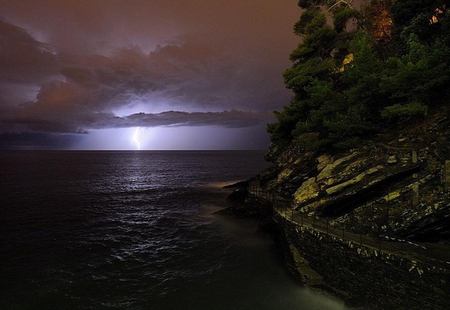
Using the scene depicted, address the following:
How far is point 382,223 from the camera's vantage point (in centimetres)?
1403

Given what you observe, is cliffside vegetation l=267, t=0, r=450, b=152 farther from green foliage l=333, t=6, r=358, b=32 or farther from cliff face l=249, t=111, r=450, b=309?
cliff face l=249, t=111, r=450, b=309

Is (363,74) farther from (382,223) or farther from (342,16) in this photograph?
(342,16)

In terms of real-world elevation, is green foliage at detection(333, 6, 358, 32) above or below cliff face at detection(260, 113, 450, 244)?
above

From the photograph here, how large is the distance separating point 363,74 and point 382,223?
1157 centimetres

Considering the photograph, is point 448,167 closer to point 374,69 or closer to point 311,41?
point 374,69

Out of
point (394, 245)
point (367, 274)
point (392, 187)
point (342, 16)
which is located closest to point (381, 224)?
point (394, 245)

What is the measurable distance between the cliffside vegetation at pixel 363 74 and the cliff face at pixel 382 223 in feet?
5.72

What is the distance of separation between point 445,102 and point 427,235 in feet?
32.3

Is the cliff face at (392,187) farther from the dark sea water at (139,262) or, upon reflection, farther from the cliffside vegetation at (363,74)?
the dark sea water at (139,262)

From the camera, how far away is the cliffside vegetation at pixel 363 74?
54.6 ft

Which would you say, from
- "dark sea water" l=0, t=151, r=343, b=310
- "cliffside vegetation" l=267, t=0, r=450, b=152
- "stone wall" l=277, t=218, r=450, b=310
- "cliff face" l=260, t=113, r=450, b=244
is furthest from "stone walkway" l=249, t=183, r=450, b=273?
"cliffside vegetation" l=267, t=0, r=450, b=152

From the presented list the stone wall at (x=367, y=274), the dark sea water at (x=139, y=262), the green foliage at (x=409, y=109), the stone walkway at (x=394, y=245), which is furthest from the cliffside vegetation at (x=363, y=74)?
the dark sea water at (x=139, y=262)

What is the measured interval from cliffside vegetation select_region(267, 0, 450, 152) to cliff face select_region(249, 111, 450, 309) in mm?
1743

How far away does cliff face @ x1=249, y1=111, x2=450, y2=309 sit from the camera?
11281mm
